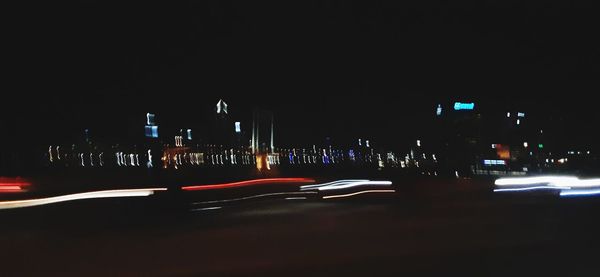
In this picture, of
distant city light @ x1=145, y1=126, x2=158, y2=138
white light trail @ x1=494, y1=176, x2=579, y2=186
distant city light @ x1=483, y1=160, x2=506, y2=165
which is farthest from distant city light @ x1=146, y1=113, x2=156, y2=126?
white light trail @ x1=494, y1=176, x2=579, y2=186

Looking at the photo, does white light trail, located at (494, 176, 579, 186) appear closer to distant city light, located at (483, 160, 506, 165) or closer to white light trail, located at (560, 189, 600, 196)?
white light trail, located at (560, 189, 600, 196)

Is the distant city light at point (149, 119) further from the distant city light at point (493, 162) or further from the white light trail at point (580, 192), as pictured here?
the white light trail at point (580, 192)

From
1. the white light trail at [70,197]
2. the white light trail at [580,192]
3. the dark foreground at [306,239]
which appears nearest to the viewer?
the dark foreground at [306,239]

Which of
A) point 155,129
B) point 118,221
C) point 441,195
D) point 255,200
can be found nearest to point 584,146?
point 155,129

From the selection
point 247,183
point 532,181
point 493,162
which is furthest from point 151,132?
point 532,181

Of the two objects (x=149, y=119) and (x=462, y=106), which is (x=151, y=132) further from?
(x=462, y=106)

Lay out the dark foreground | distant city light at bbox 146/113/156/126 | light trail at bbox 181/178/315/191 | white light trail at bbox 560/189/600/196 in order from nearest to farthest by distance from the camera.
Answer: the dark foreground
light trail at bbox 181/178/315/191
white light trail at bbox 560/189/600/196
distant city light at bbox 146/113/156/126

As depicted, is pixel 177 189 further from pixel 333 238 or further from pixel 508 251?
pixel 508 251

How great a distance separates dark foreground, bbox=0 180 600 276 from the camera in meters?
10.0

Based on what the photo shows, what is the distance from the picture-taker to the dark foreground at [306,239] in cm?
1004

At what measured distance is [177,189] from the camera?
943 inches

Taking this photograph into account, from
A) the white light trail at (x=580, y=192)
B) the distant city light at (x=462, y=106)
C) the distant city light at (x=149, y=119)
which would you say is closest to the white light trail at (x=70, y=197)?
the white light trail at (x=580, y=192)

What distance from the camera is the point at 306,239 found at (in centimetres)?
1370

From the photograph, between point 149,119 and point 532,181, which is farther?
point 149,119
